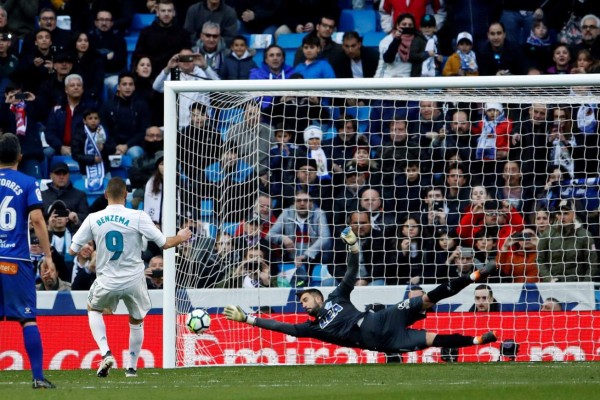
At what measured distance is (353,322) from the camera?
12414 millimetres

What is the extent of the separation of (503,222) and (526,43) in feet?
15.7

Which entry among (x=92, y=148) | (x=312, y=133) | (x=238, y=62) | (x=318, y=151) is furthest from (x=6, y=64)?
(x=318, y=151)

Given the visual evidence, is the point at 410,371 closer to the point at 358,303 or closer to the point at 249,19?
the point at 358,303

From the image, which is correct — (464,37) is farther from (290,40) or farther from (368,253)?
(368,253)

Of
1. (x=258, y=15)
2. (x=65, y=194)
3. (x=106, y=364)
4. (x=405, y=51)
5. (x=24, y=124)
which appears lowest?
(x=106, y=364)

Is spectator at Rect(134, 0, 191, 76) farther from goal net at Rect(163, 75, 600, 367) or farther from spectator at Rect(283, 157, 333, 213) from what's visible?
spectator at Rect(283, 157, 333, 213)

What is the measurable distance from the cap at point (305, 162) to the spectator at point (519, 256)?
2.65m

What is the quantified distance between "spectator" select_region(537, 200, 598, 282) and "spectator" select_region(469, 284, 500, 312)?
0.83m

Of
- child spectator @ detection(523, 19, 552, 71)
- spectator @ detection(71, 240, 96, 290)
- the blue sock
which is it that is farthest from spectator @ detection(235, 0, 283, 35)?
the blue sock

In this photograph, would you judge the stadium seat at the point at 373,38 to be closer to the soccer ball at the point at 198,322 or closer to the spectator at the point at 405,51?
the spectator at the point at 405,51

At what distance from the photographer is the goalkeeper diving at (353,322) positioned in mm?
12203

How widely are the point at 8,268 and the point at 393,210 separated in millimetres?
Answer: 6453

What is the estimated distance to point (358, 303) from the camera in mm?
13789

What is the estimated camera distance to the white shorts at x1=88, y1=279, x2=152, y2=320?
11.2 m
